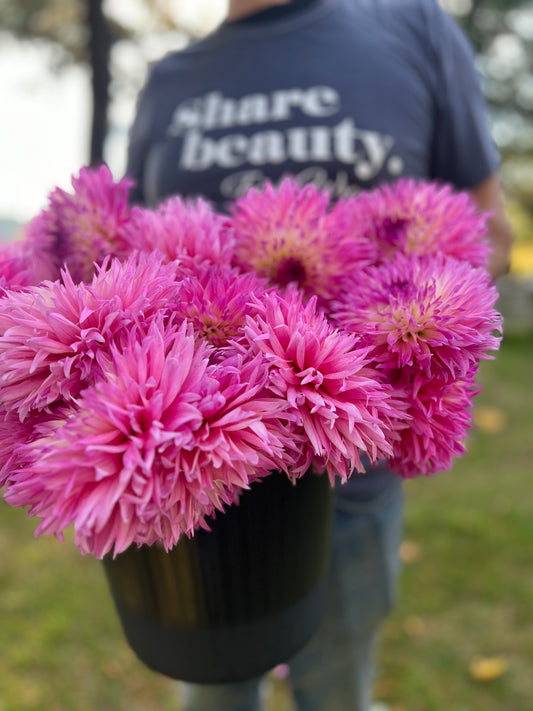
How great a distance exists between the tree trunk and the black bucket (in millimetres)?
3614

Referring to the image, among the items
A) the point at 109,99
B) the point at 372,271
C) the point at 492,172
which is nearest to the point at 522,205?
the point at 109,99

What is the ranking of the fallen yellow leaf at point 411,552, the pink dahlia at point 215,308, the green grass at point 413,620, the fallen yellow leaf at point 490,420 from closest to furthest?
the pink dahlia at point 215,308 → the green grass at point 413,620 → the fallen yellow leaf at point 411,552 → the fallen yellow leaf at point 490,420

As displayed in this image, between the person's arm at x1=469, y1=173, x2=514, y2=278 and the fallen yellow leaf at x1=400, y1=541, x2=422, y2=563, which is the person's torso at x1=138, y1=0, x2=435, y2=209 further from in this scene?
the fallen yellow leaf at x1=400, y1=541, x2=422, y2=563

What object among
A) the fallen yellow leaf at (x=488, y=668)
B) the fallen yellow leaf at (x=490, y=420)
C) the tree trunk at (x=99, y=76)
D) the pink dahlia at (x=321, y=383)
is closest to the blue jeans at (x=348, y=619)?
the pink dahlia at (x=321, y=383)

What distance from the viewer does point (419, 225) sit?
63 centimetres

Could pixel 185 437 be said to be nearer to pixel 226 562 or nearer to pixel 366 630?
pixel 226 562

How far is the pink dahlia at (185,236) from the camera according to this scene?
0.59m

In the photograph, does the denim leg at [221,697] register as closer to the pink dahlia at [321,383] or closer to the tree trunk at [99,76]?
the pink dahlia at [321,383]

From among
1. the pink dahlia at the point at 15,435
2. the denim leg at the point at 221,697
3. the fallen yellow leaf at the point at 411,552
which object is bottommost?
the fallen yellow leaf at the point at 411,552

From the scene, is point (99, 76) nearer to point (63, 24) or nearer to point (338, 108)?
point (63, 24)

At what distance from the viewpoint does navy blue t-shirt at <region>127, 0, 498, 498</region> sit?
1061 millimetres

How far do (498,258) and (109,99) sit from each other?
11.4 ft

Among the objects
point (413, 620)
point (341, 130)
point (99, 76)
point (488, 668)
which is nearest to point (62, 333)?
point (341, 130)

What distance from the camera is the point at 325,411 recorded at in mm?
452
